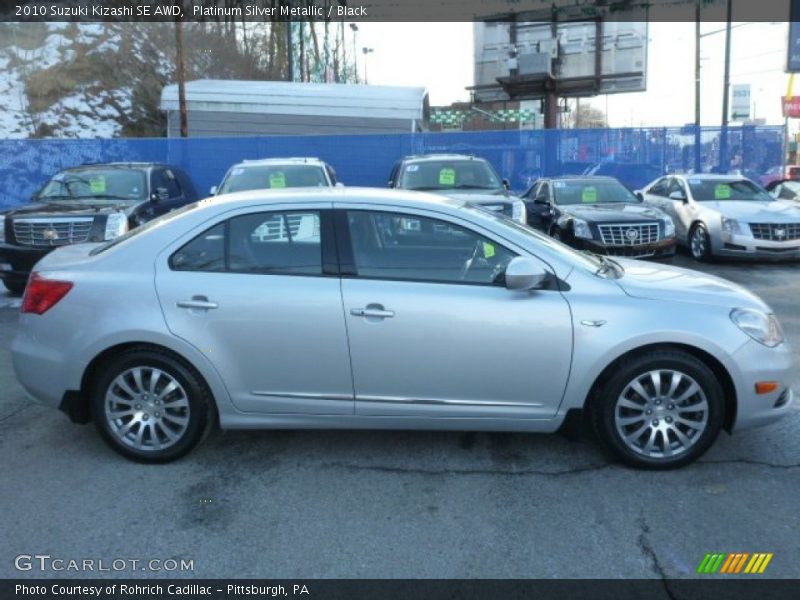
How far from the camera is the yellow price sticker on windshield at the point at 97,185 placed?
A: 9.82 meters

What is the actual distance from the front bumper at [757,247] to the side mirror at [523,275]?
8.45 meters

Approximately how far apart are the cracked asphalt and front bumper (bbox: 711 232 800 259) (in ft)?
22.9

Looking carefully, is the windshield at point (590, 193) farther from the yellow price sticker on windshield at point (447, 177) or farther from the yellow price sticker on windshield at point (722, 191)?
the yellow price sticker on windshield at point (447, 177)

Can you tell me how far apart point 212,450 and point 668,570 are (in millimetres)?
2633

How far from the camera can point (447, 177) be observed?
1068 cm

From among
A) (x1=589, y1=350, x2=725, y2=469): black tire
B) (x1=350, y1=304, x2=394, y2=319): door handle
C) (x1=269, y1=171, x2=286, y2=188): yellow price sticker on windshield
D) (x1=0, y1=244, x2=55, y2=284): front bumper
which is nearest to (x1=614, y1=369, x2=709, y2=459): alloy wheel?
(x1=589, y1=350, x2=725, y2=469): black tire

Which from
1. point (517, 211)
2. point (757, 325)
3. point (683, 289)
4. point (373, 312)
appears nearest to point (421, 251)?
point (373, 312)

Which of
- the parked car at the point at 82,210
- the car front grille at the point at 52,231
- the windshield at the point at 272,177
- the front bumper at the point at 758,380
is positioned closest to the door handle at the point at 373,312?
the front bumper at the point at 758,380

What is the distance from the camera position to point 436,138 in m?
18.2

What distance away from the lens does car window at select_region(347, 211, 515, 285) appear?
394cm

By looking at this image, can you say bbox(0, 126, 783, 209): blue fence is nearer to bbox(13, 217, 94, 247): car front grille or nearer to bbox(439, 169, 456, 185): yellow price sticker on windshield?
bbox(439, 169, 456, 185): yellow price sticker on windshield

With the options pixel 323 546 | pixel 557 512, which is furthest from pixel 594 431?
pixel 323 546

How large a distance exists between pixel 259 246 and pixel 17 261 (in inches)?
240

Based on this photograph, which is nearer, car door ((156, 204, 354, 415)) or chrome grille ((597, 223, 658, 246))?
car door ((156, 204, 354, 415))
